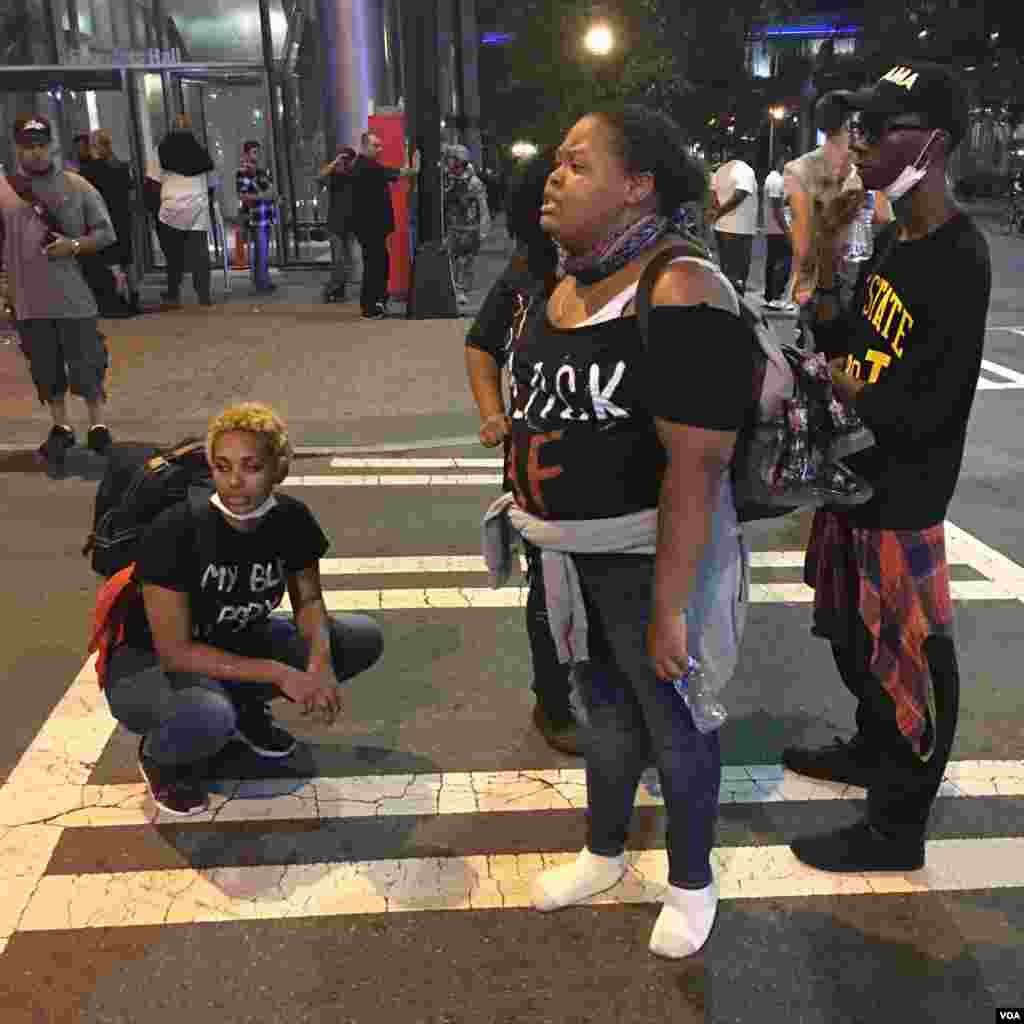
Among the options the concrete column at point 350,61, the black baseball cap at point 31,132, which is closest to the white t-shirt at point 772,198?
the concrete column at point 350,61

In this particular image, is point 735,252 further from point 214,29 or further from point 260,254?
point 214,29

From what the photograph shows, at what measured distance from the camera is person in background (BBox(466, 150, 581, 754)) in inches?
129

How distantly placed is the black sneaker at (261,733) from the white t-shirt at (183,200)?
10.1 meters

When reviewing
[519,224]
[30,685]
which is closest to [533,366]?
[519,224]

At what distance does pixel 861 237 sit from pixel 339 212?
9829mm

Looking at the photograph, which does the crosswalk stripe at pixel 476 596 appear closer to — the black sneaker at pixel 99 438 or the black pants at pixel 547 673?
the black pants at pixel 547 673

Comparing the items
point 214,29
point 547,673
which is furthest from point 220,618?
point 214,29

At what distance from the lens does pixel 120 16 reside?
18.8m

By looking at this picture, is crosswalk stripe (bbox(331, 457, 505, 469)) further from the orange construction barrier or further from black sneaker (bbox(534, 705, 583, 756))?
the orange construction barrier

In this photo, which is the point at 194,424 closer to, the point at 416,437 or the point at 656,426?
the point at 416,437

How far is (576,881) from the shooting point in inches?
115

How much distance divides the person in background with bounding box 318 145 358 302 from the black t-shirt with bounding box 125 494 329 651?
9.73m

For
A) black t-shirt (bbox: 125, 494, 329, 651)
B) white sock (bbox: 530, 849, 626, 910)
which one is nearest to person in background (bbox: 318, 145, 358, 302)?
black t-shirt (bbox: 125, 494, 329, 651)

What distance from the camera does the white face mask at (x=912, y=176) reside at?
8.74ft
